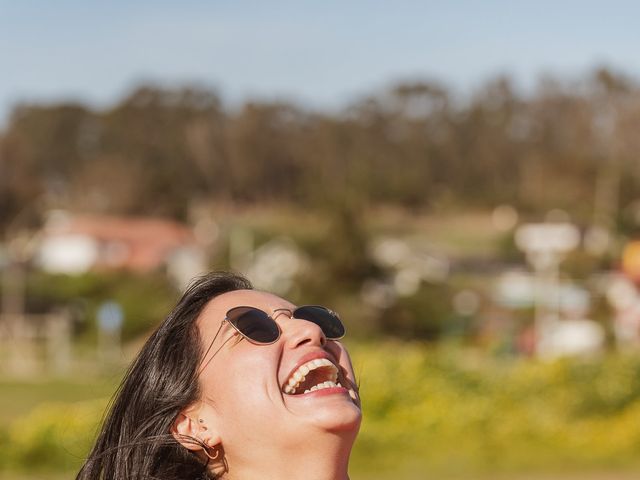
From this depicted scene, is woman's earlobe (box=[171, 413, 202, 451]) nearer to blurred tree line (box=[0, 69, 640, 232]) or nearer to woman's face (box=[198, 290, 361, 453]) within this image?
woman's face (box=[198, 290, 361, 453])

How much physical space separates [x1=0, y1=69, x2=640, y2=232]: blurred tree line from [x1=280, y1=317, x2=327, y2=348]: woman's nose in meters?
47.1

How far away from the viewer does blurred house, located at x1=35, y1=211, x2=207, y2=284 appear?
1770 inches

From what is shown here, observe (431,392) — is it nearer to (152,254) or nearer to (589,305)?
(589,305)

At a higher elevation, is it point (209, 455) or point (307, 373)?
point (307, 373)

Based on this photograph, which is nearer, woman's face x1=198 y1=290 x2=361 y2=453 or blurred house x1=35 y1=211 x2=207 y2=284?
woman's face x1=198 y1=290 x2=361 y2=453

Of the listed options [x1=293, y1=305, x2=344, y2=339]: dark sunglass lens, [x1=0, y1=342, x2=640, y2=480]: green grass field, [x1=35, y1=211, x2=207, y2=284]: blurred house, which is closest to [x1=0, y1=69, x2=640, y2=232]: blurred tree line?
[x1=35, y1=211, x2=207, y2=284]: blurred house

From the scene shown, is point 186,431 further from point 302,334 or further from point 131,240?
point 131,240

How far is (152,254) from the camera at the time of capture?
45.5 meters

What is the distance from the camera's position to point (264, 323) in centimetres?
169

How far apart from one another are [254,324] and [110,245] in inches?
1811

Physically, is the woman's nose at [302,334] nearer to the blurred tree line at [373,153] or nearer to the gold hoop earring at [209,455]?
the gold hoop earring at [209,455]

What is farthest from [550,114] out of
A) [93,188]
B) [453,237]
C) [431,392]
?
[431,392]

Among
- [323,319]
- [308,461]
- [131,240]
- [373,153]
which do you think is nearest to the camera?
[308,461]

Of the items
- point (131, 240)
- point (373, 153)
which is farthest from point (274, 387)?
point (373, 153)
